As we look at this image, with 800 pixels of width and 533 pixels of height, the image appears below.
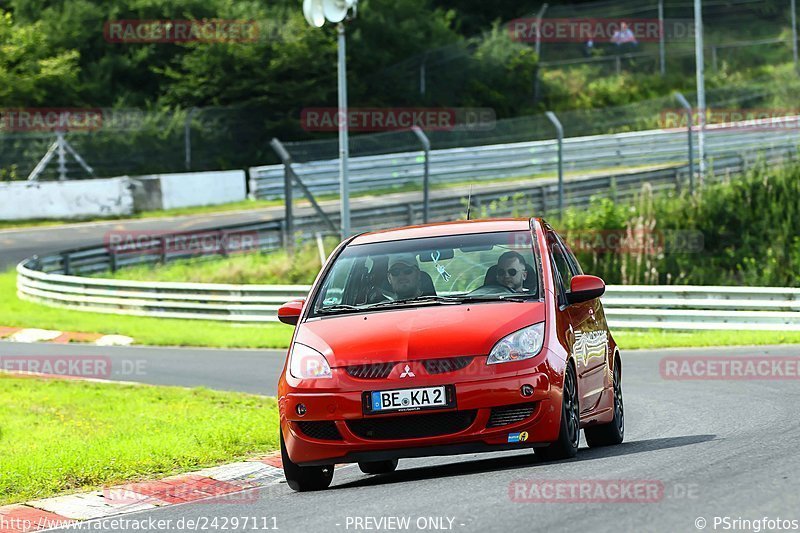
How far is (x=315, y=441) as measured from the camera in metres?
8.42

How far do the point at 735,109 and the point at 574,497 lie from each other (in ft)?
115

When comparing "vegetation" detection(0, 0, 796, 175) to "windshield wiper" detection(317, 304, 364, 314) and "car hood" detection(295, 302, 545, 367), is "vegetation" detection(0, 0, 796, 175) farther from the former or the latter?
"car hood" detection(295, 302, 545, 367)

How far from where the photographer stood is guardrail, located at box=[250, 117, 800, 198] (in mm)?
28984

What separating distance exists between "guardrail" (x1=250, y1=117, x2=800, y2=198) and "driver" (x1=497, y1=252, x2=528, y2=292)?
19108 millimetres

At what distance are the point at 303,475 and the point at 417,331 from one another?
3.80 ft

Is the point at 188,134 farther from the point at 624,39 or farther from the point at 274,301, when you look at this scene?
the point at 274,301

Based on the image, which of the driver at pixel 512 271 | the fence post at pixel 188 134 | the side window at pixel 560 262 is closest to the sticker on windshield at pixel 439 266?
the driver at pixel 512 271

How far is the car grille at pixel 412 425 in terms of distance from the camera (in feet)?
26.9

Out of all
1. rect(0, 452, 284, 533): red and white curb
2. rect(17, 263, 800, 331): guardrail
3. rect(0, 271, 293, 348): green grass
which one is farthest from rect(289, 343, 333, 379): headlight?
rect(0, 271, 293, 348): green grass

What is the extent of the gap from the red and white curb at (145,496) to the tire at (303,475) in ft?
0.83

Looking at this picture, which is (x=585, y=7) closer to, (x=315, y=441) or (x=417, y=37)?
(x=417, y=37)

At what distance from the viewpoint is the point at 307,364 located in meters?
8.55
